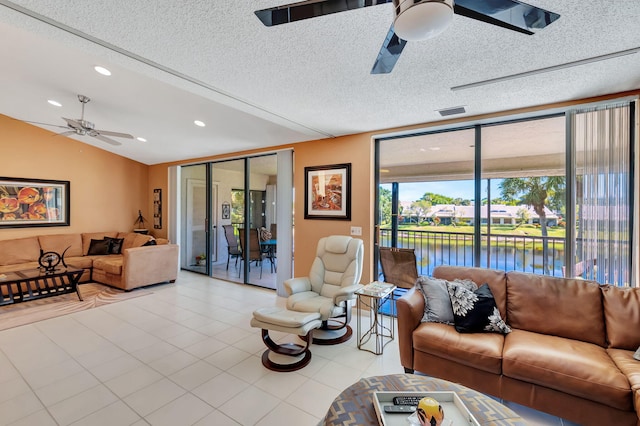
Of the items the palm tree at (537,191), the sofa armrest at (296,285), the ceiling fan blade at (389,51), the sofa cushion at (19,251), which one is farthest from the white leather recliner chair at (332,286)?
the sofa cushion at (19,251)

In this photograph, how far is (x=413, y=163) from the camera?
3.88 metres

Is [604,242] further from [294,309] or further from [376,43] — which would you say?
[294,309]

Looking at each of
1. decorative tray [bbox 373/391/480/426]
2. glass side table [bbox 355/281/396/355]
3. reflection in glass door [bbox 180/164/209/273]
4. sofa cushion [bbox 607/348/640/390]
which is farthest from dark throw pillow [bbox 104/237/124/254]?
sofa cushion [bbox 607/348/640/390]

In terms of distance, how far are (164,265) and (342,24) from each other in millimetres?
5198

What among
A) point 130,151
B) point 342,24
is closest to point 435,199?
point 342,24

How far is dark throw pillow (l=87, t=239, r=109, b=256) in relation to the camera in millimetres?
5820

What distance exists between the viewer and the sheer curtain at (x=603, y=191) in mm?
2508

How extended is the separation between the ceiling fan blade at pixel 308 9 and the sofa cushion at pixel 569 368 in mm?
2324

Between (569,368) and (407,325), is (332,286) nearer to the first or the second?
(407,325)

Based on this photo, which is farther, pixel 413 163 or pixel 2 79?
pixel 413 163

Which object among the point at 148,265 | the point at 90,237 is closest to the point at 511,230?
the point at 148,265

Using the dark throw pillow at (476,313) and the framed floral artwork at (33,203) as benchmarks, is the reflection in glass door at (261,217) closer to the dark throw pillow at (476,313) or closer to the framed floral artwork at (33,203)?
the dark throw pillow at (476,313)

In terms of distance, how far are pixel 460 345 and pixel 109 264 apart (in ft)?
18.5

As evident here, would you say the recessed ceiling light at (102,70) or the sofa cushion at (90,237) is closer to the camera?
the recessed ceiling light at (102,70)
